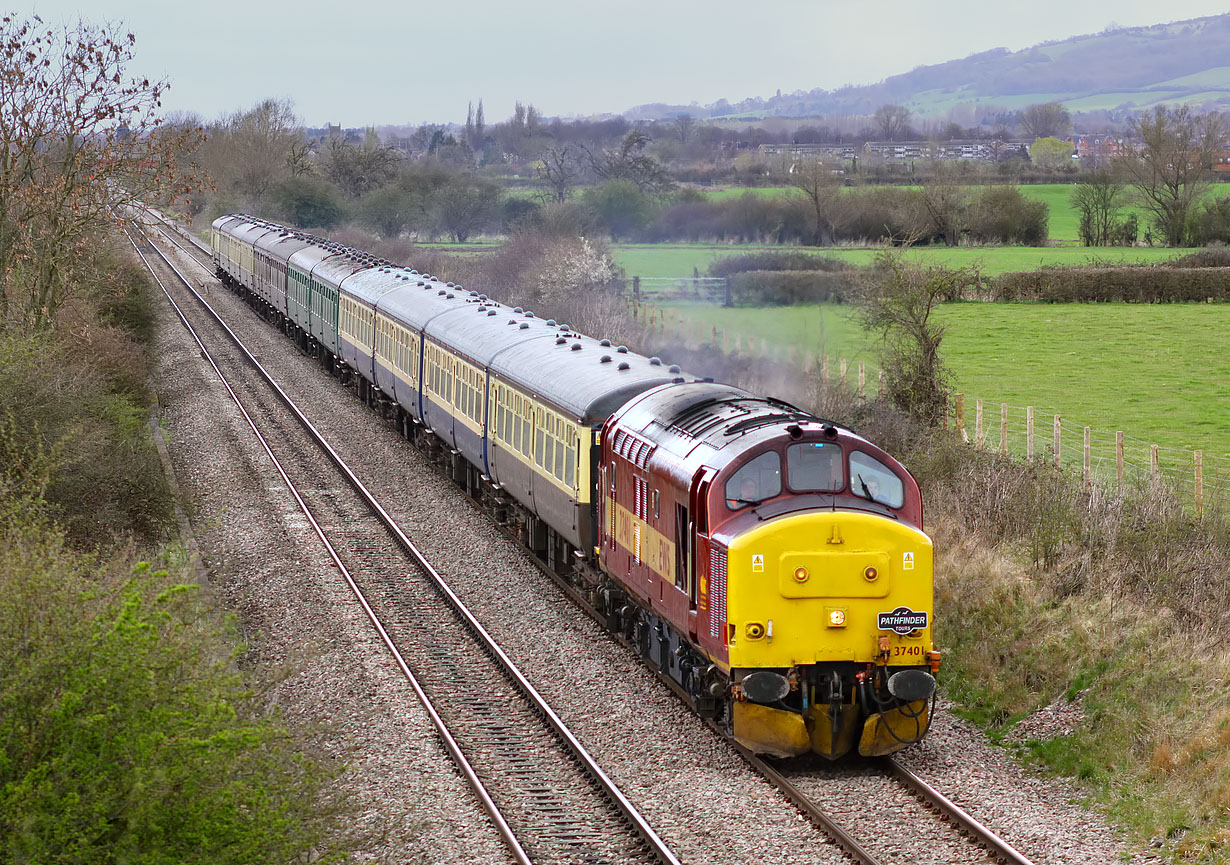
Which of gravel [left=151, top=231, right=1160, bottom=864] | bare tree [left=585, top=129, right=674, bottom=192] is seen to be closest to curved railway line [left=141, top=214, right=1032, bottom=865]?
gravel [left=151, top=231, right=1160, bottom=864]

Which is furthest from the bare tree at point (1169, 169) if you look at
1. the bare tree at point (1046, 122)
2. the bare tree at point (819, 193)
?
the bare tree at point (1046, 122)

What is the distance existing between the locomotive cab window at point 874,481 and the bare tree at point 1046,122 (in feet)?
344

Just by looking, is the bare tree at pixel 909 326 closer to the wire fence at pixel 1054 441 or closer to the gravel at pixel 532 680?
the wire fence at pixel 1054 441

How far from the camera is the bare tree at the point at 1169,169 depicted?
66125mm

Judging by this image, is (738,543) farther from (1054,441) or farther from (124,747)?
(1054,441)

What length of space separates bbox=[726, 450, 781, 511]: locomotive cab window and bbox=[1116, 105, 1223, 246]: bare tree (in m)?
58.9

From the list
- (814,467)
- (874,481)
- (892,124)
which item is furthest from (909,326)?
(892,124)

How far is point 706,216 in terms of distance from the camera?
3281 centimetres

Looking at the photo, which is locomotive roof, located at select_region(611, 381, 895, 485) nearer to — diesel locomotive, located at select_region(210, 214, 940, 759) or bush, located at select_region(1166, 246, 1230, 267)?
diesel locomotive, located at select_region(210, 214, 940, 759)

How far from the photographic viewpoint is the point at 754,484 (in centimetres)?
1232

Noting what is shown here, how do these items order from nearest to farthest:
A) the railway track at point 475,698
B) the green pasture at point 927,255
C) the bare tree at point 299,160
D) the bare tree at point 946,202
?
the railway track at point 475,698 < the green pasture at point 927,255 < the bare tree at point 946,202 < the bare tree at point 299,160

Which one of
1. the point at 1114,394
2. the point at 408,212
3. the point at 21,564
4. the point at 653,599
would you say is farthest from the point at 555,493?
the point at 408,212

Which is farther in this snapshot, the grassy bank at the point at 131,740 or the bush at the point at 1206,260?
the bush at the point at 1206,260

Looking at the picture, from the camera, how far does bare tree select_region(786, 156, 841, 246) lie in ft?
98.7
